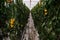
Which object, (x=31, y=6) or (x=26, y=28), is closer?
(x=26, y=28)

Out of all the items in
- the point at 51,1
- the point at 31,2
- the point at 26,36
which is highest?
the point at 51,1

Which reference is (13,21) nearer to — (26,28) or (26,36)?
(26,36)

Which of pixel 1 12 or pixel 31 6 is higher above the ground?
pixel 1 12

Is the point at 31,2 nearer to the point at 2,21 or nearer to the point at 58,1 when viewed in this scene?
the point at 2,21

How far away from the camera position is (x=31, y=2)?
5.14 m

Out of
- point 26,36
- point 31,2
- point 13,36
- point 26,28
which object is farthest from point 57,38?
point 31,2

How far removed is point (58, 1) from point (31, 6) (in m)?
3.28

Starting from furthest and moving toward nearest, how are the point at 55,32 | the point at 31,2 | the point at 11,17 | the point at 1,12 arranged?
the point at 31,2, the point at 11,17, the point at 1,12, the point at 55,32

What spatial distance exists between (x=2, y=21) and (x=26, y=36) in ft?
3.71

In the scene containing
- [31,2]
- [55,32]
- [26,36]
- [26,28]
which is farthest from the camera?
[31,2]

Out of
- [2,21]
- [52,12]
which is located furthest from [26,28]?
[52,12]

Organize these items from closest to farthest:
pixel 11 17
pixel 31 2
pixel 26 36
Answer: pixel 11 17 < pixel 26 36 < pixel 31 2

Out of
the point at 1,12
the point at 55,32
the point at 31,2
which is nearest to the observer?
the point at 55,32

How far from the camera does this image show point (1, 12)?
8.66 feet
